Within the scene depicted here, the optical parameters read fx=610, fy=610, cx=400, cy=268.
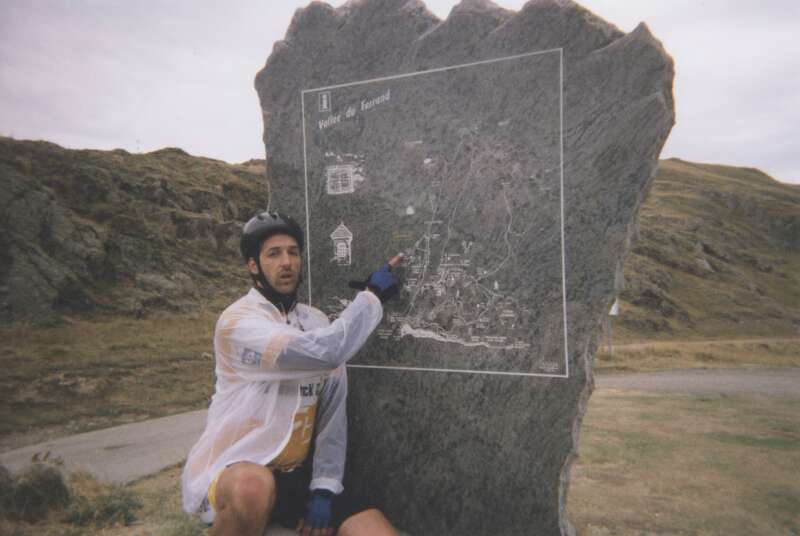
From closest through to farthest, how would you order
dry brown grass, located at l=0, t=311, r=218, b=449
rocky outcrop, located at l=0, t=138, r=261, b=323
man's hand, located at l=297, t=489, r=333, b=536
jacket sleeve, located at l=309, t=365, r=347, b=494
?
1. man's hand, located at l=297, t=489, r=333, b=536
2. jacket sleeve, located at l=309, t=365, r=347, b=494
3. dry brown grass, located at l=0, t=311, r=218, b=449
4. rocky outcrop, located at l=0, t=138, r=261, b=323

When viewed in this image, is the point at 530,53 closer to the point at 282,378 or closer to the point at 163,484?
the point at 282,378

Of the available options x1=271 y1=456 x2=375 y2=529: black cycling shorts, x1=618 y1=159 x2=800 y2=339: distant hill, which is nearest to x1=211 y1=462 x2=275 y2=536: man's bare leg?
x1=271 y1=456 x2=375 y2=529: black cycling shorts

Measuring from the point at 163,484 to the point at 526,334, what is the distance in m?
4.58

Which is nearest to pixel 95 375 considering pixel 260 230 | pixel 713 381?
pixel 260 230

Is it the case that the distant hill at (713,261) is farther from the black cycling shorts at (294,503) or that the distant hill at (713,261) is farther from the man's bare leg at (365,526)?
the man's bare leg at (365,526)

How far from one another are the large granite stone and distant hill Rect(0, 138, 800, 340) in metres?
17.4

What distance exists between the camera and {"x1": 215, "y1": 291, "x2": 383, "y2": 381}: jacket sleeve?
10.8ft

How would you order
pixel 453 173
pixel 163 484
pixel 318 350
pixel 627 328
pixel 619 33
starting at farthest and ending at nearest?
pixel 627 328, pixel 163 484, pixel 453 173, pixel 619 33, pixel 318 350

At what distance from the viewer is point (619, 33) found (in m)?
3.76

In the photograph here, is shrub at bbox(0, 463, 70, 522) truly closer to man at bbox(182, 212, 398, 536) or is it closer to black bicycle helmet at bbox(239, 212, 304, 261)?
man at bbox(182, 212, 398, 536)

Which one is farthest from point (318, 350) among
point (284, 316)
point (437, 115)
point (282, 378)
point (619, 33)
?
point (619, 33)

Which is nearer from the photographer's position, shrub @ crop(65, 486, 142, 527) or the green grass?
the green grass

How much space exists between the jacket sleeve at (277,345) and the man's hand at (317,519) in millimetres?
794

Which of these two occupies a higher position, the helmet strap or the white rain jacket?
the helmet strap
